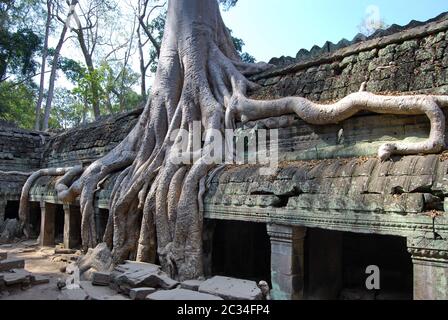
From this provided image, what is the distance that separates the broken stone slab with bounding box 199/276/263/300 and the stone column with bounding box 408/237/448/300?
165cm

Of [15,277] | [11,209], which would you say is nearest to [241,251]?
[15,277]

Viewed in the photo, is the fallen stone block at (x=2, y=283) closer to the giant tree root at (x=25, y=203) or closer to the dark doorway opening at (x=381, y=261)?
the dark doorway opening at (x=381, y=261)

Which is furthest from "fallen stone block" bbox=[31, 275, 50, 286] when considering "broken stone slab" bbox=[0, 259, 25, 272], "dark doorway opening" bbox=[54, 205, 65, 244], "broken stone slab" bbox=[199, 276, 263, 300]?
"dark doorway opening" bbox=[54, 205, 65, 244]

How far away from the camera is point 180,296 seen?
4.25 metres

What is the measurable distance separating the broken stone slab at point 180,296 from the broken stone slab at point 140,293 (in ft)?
0.73

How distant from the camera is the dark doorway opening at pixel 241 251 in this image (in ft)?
22.7

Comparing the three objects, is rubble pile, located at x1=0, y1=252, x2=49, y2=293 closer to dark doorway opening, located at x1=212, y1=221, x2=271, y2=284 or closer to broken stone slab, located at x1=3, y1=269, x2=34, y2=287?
broken stone slab, located at x1=3, y1=269, x2=34, y2=287

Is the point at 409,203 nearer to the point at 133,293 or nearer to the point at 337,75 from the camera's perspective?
the point at 337,75

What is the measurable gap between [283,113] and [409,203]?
262 cm

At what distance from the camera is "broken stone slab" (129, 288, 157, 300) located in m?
4.57

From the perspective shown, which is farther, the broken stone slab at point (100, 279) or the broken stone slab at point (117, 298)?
the broken stone slab at point (100, 279)

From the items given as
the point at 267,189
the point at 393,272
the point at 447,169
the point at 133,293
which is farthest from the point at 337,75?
the point at 133,293

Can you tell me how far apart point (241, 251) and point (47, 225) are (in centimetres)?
571

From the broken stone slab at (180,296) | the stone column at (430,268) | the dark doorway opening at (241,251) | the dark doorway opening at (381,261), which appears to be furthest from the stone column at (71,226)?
the stone column at (430,268)
